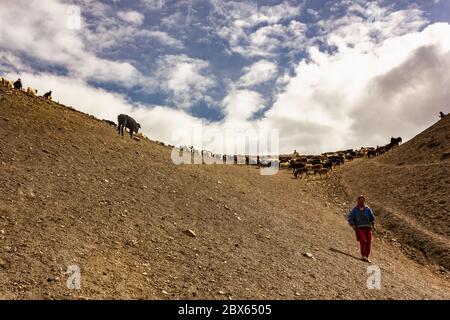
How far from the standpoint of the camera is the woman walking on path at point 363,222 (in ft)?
49.9

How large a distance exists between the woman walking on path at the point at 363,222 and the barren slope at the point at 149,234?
655mm

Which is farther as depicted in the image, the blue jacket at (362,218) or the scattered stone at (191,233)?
the blue jacket at (362,218)

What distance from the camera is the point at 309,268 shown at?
12.9 meters

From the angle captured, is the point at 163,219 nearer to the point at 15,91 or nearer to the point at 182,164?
the point at 182,164

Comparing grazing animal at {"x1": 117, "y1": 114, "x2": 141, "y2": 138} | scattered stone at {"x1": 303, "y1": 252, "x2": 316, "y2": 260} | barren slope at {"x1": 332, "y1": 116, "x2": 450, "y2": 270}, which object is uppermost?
grazing animal at {"x1": 117, "y1": 114, "x2": 141, "y2": 138}

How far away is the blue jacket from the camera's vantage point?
15180 millimetres

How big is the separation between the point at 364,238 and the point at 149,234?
8.33 meters

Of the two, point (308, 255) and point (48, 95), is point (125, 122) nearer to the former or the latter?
point (48, 95)

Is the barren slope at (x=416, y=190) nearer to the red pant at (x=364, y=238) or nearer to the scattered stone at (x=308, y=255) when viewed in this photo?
the red pant at (x=364, y=238)

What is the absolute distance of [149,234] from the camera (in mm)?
12898

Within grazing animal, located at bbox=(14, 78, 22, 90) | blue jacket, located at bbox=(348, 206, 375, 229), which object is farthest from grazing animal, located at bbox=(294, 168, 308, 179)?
grazing animal, located at bbox=(14, 78, 22, 90)

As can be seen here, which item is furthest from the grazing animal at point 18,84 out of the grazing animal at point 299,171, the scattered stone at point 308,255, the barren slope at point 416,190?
the barren slope at point 416,190

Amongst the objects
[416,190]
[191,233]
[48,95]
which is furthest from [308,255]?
[48,95]

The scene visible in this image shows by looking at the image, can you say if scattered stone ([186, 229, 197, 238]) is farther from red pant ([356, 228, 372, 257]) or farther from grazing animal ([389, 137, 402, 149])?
grazing animal ([389, 137, 402, 149])
